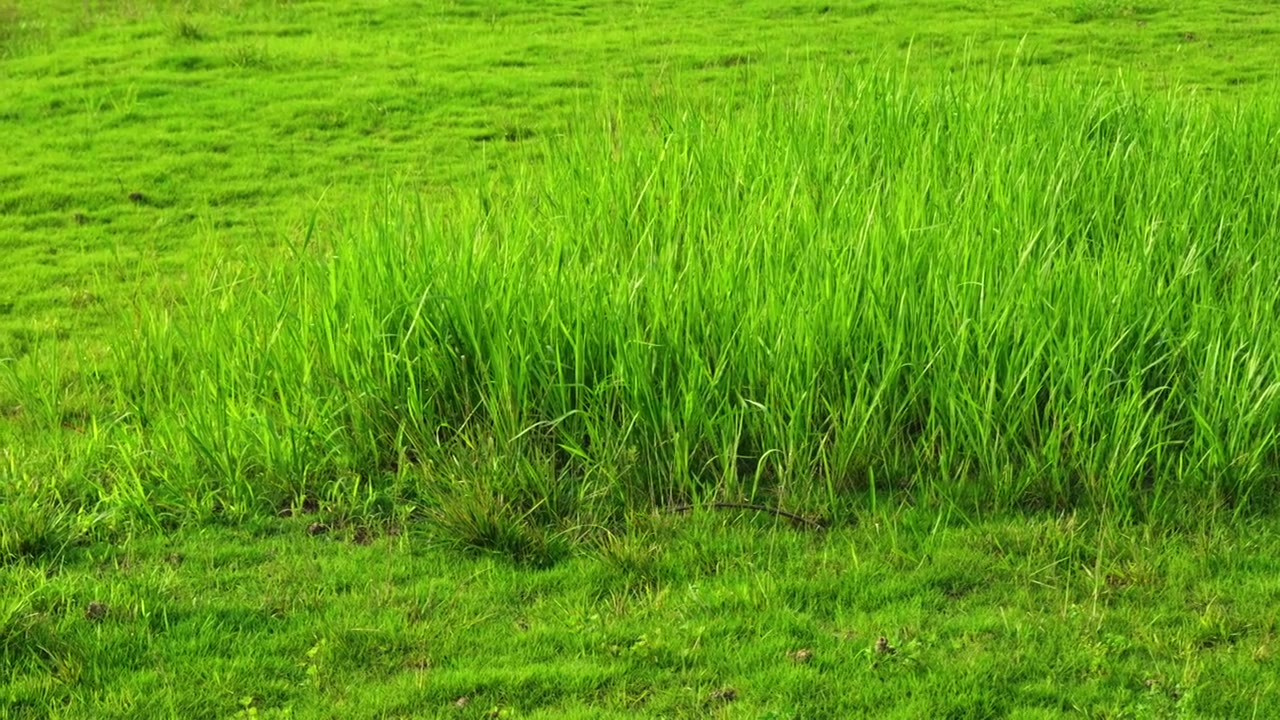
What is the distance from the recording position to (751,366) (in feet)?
14.7

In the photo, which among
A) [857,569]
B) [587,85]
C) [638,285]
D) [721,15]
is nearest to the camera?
[857,569]

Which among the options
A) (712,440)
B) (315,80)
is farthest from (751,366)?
(315,80)

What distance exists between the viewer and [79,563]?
4.02 m

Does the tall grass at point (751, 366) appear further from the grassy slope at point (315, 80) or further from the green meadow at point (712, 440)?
the grassy slope at point (315, 80)

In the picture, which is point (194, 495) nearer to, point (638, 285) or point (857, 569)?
point (638, 285)

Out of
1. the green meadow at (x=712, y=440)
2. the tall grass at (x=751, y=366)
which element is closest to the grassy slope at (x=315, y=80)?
the green meadow at (x=712, y=440)

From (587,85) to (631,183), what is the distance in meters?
4.29

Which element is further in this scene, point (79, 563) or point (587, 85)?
point (587, 85)

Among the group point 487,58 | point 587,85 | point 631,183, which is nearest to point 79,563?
point 631,183

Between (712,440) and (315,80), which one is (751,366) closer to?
(712,440)

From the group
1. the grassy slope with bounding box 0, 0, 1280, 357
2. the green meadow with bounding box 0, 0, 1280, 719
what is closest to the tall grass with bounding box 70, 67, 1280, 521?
the green meadow with bounding box 0, 0, 1280, 719

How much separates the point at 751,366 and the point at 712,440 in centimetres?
30

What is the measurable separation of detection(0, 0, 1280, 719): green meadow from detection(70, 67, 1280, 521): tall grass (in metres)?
0.02

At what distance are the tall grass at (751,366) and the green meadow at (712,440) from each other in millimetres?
21
